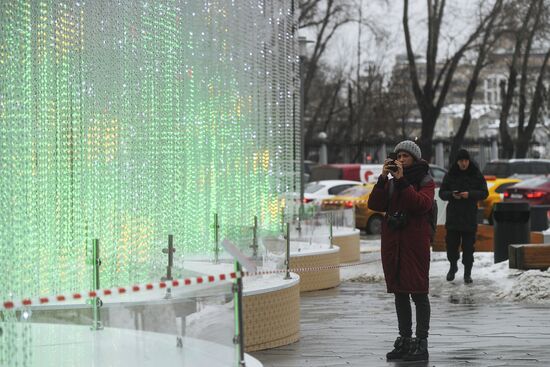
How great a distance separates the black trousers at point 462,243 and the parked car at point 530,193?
1412cm

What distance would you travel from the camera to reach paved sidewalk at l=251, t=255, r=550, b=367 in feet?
27.0

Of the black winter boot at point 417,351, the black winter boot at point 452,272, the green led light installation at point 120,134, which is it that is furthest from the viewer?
the black winter boot at point 452,272

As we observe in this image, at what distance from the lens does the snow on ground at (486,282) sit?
39.2 feet

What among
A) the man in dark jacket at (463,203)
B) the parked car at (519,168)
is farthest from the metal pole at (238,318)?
the parked car at (519,168)

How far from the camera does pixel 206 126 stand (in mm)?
10258

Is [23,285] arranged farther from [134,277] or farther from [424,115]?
[424,115]

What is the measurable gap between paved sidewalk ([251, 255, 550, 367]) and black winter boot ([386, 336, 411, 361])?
0.09 meters

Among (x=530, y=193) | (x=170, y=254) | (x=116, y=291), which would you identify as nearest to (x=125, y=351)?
(x=116, y=291)

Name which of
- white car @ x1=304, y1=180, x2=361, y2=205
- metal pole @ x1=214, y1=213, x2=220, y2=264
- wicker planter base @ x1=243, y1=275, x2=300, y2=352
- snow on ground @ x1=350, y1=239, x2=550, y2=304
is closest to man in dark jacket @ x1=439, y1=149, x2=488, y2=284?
snow on ground @ x1=350, y1=239, x2=550, y2=304

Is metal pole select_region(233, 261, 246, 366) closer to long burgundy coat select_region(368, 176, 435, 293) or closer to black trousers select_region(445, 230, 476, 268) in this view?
long burgundy coat select_region(368, 176, 435, 293)

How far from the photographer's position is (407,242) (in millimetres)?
8031

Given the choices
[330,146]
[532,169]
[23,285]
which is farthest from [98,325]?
[330,146]

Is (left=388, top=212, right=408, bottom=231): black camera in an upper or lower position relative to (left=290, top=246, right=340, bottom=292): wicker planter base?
upper

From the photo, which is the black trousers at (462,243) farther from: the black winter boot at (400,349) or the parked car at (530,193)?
the parked car at (530,193)
